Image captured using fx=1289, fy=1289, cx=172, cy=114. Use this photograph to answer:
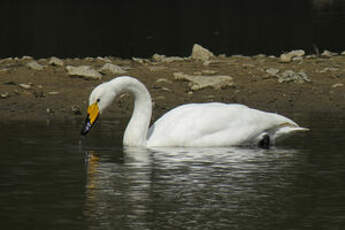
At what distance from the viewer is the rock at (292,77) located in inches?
801

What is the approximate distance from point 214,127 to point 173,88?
531cm

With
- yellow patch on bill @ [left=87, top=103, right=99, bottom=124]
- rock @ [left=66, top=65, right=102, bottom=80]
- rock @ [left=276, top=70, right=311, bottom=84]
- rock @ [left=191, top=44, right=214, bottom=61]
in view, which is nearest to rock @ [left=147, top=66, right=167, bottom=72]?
rock @ [left=66, top=65, right=102, bottom=80]

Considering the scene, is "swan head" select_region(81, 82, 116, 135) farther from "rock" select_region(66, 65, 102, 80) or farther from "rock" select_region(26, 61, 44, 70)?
"rock" select_region(26, 61, 44, 70)

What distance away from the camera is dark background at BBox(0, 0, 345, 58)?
30844 millimetres

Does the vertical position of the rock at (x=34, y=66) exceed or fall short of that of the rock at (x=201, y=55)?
it falls short

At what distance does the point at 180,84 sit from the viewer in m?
20.2

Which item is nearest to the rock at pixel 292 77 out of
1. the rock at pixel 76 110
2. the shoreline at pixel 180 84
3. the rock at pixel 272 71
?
the shoreline at pixel 180 84

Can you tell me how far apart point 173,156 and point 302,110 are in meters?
4.99

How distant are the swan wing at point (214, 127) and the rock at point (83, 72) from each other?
5676 mm

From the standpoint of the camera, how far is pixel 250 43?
1254 inches

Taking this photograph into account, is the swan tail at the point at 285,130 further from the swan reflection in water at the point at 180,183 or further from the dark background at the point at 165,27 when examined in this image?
the dark background at the point at 165,27

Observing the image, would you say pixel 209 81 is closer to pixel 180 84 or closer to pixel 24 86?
pixel 180 84

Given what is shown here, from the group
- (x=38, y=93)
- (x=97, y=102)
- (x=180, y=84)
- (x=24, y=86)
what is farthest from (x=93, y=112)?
(x=180, y=84)

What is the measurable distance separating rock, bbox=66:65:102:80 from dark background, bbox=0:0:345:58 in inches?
314
